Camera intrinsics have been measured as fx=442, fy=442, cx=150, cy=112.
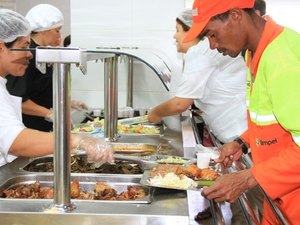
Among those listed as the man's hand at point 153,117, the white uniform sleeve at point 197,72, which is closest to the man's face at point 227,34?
the white uniform sleeve at point 197,72

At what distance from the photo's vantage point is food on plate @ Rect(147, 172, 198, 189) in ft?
4.59

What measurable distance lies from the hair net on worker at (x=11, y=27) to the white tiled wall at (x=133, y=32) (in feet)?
5.31

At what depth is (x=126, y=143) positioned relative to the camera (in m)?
2.23

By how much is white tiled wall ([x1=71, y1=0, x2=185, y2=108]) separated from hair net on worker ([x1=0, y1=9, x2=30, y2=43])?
1617 millimetres

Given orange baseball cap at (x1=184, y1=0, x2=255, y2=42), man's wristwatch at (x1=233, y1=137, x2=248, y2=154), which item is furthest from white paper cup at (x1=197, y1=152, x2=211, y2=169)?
orange baseball cap at (x1=184, y1=0, x2=255, y2=42)

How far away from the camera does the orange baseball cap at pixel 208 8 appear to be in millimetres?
1219

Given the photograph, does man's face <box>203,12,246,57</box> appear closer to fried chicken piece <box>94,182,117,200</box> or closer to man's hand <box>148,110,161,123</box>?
fried chicken piece <box>94,182,117,200</box>

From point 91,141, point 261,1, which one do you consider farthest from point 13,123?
point 261,1

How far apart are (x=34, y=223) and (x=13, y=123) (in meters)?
0.46

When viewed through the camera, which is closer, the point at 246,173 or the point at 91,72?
the point at 246,173

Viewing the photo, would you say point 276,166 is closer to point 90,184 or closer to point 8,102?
point 90,184

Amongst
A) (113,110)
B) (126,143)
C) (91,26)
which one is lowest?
(126,143)

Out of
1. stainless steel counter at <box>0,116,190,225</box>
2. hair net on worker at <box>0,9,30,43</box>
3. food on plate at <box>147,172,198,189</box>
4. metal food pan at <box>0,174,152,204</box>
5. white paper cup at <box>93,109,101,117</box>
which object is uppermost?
hair net on worker at <box>0,9,30,43</box>

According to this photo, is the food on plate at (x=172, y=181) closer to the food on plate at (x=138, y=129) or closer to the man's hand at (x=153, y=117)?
the food on plate at (x=138, y=129)
